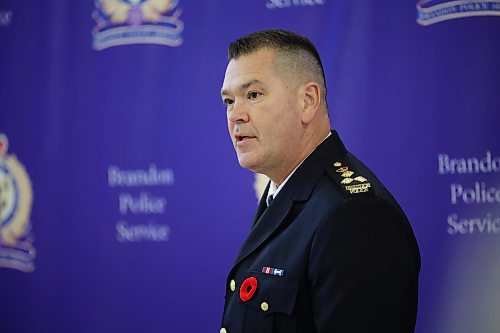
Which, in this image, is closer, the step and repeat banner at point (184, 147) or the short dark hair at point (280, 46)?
the short dark hair at point (280, 46)

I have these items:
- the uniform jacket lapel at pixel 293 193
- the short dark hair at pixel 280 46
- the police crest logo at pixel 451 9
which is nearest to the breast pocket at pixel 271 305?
the uniform jacket lapel at pixel 293 193

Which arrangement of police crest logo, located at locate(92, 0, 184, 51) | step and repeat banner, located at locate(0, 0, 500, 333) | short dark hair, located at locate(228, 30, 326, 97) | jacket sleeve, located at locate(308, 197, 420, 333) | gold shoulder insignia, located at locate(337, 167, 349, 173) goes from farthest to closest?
police crest logo, located at locate(92, 0, 184, 51), step and repeat banner, located at locate(0, 0, 500, 333), short dark hair, located at locate(228, 30, 326, 97), gold shoulder insignia, located at locate(337, 167, 349, 173), jacket sleeve, located at locate(308, 197, 420, 333)

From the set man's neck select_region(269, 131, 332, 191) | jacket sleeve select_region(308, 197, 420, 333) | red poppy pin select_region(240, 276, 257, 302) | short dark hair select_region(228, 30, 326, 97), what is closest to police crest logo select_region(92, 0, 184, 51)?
short dark hair select_region(228, 30, 326, 97)

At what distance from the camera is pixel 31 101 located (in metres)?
3.08

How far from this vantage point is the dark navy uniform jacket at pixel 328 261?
1201mm

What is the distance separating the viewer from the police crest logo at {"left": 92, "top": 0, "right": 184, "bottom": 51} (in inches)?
113

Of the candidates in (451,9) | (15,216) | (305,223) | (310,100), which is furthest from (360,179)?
(15,216)

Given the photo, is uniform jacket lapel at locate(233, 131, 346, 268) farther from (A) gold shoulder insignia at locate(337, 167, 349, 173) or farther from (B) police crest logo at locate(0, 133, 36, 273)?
(B) police crest logo at locate(0, 133, 36, 273)

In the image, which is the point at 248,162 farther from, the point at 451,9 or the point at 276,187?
the point at 451,9

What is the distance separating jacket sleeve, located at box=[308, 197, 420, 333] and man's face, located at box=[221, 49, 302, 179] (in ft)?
0.90

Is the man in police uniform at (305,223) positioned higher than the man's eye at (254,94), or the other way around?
the man's eye at (254,94)

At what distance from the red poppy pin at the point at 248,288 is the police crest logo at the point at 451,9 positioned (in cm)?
145

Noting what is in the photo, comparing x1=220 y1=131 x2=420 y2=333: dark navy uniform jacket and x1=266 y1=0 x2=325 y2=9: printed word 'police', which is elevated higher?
x1=266 y1=0 x2=325 y2=9: printed word 'police'

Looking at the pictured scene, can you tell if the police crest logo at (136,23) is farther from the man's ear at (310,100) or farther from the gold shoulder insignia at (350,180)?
the gold shoulder insignia at (350,180)
